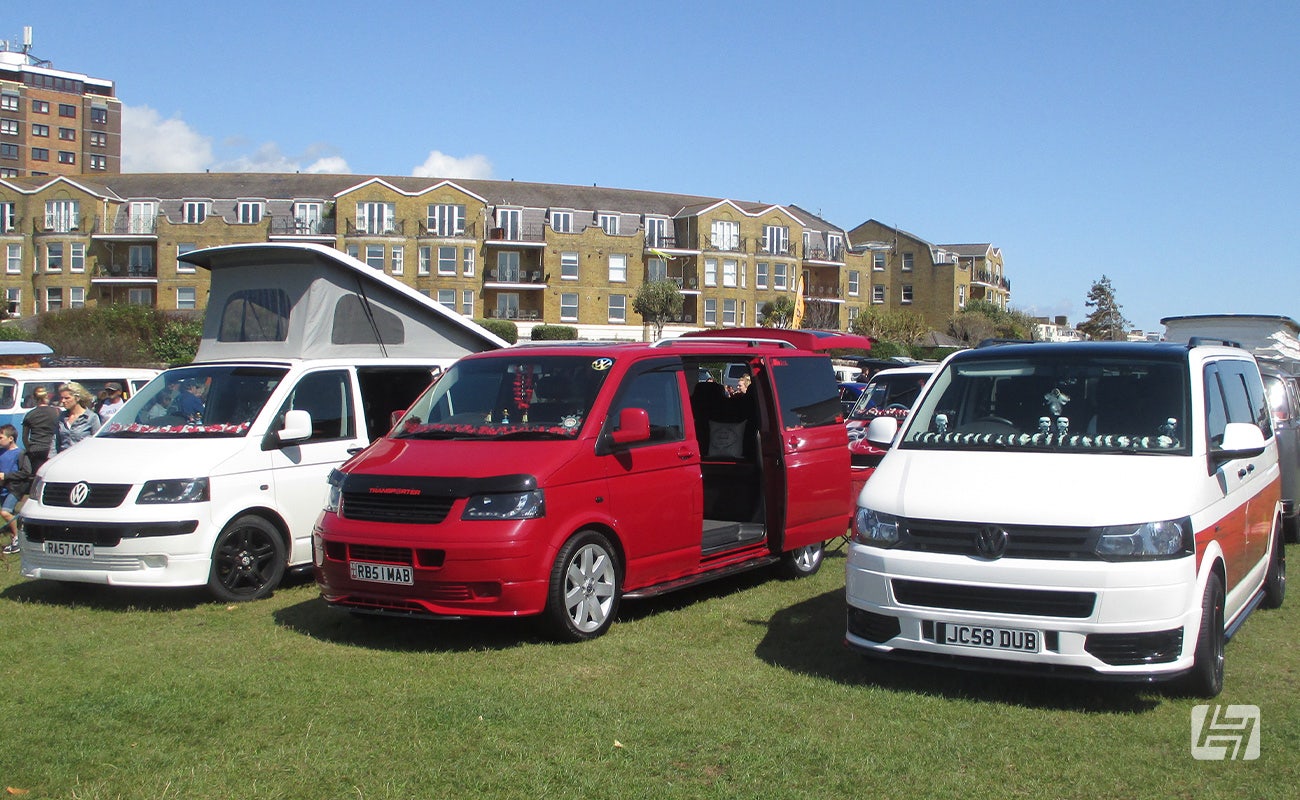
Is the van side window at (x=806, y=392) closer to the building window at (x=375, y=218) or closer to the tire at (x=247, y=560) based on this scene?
the tire at (x=247, y=560)

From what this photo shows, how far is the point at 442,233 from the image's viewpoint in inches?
2842

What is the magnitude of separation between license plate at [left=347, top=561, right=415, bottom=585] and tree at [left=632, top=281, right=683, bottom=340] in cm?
6298

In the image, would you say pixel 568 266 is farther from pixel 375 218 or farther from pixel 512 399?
pixel 512 399

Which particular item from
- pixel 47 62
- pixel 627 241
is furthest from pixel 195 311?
pixel 47 62

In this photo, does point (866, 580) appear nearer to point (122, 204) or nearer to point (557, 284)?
point (557, 284)

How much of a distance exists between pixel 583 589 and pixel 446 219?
67.5 m

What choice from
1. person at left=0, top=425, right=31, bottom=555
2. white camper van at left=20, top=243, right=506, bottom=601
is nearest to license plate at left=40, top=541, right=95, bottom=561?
white camper van at left=20, top=243, right=506, bottom=601

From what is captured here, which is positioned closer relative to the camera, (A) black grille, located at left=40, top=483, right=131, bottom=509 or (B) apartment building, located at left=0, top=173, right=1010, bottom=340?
(A) black grille, located at left=40, top=483, right=131, bottom=509

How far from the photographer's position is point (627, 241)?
76.4m

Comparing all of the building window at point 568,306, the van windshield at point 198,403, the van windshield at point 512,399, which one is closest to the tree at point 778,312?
A: the building window at point 568,306

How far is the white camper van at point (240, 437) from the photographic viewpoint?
28.5 feet

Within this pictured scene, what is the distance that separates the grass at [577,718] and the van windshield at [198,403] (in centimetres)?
189

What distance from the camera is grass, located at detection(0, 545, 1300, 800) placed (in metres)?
4.89

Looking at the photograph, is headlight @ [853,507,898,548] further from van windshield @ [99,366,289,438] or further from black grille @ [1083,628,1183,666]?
van windshield @ [99,366,289,438]
